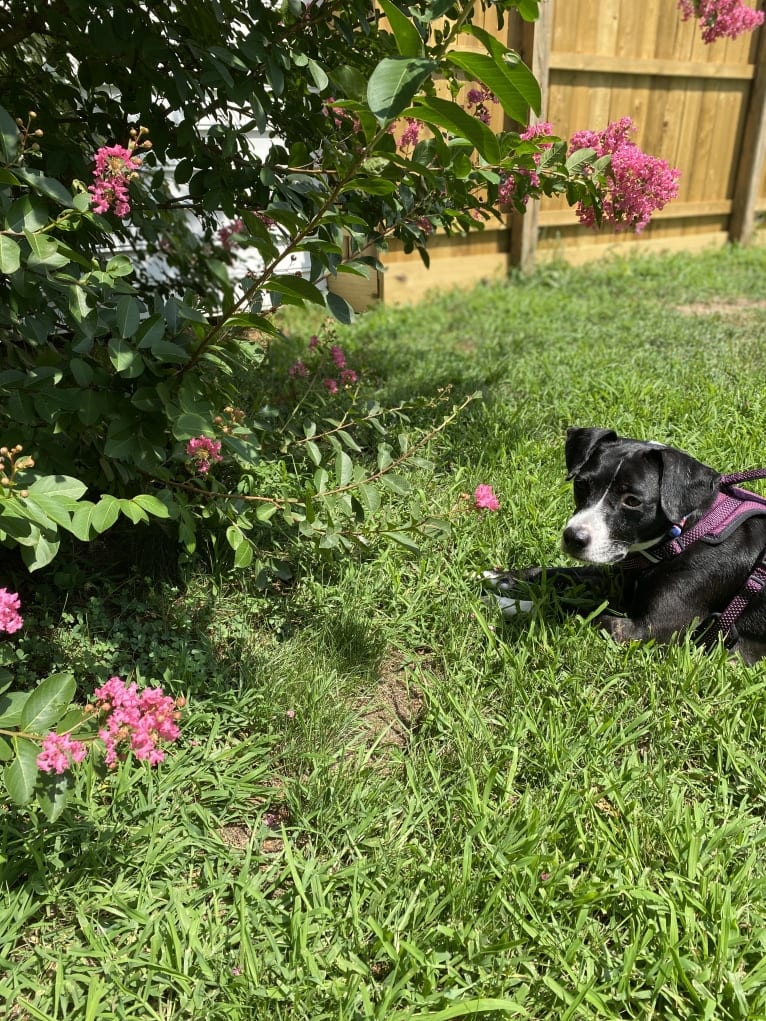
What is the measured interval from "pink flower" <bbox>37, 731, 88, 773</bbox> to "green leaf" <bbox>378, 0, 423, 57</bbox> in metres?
1.26

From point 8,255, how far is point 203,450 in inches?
24.2

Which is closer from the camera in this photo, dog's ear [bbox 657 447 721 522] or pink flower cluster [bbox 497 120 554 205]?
dog's ear [bbox 657 447 721 522]

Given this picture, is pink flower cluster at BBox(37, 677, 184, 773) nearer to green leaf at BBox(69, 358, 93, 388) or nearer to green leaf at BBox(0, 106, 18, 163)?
green leaf at BBox(69, 358, 93, 388)

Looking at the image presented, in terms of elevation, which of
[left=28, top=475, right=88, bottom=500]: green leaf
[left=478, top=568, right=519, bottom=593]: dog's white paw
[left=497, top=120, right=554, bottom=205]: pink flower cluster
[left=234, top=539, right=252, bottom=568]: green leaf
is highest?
[left=497, top=120, right=554, bottom=205]: pink flower cluster

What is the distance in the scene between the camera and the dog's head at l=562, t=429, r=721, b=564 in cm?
229

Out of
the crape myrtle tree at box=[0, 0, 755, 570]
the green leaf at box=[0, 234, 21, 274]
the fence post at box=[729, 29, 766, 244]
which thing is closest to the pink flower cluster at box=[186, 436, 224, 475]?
the crape myrtle tree at box=[0, 0, 755, 570]

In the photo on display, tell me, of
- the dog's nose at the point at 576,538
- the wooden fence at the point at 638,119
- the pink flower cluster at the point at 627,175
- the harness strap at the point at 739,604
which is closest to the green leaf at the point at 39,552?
the dog's nose at the point at 576,538

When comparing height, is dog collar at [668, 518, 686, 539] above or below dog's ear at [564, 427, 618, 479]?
below

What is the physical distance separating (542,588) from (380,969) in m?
1.33

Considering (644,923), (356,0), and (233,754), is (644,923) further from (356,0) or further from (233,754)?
(356,0)

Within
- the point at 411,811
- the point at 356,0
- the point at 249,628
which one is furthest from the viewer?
the point at 249,628


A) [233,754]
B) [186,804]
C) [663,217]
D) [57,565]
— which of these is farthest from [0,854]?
[663,217]

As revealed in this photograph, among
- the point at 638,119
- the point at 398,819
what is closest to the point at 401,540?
the point at 398,819

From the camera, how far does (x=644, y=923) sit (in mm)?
1644
